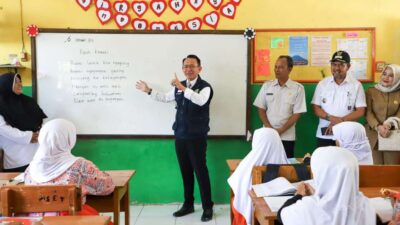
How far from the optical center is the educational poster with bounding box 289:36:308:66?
3934 mm

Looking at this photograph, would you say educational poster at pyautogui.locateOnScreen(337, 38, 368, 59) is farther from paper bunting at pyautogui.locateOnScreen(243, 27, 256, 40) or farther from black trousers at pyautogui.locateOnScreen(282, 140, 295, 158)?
black trousers at pyautogui.locateOnScreen(282, 140, 295, 158)

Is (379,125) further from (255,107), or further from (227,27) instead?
(227,27)

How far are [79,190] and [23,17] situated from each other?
2.76m

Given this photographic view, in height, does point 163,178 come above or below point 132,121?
below

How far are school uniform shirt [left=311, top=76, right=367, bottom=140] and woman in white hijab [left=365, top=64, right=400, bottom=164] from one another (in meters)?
0.12

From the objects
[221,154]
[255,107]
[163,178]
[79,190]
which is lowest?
[163,178]

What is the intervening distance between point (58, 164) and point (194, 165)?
5.36ft

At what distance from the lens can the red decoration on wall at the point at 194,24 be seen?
394cm

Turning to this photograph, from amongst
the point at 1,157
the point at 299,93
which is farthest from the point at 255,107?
the point at 1,157

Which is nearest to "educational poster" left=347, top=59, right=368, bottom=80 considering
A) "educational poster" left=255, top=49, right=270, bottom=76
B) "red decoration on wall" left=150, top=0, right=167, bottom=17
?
"educational poster" left=255, top=49, right=270, bottom=76

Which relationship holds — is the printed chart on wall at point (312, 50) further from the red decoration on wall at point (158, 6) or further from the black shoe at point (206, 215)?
the black shoe at point (206, 215)

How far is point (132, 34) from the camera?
3926 mm

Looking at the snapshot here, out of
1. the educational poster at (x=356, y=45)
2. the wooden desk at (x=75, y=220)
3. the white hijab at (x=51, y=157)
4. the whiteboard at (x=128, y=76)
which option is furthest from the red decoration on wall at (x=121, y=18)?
the wooden desk at (x=75, y=220)

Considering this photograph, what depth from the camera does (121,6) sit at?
3930 mm
